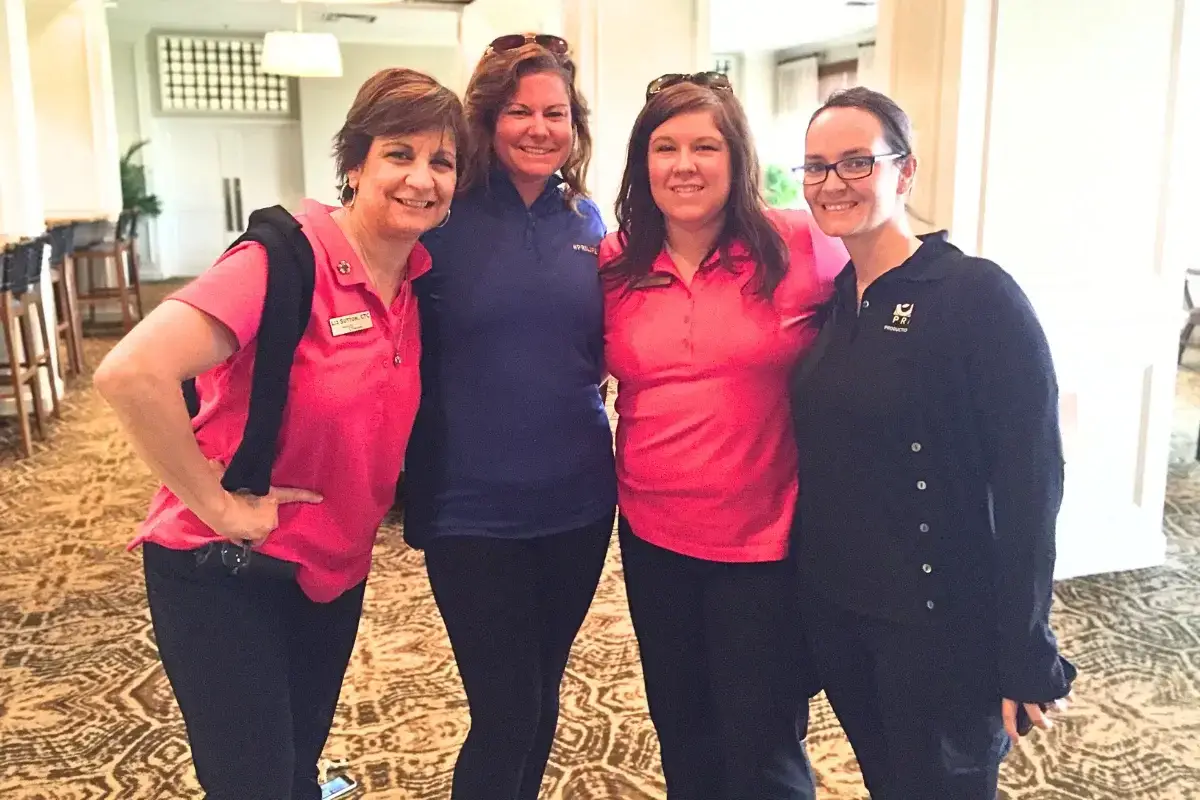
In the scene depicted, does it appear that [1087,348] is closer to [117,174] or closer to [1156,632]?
[1156,632]

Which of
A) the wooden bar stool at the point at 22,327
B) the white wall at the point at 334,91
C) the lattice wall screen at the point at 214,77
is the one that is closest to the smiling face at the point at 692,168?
the wooden bar stool at the point at 22,327

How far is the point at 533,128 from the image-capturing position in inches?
68.6

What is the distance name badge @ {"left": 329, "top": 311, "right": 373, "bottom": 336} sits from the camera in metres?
1.49

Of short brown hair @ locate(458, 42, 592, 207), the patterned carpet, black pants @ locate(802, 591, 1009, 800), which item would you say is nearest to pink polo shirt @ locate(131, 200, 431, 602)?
short brown hair @ locate(458, 42, 592, 207)

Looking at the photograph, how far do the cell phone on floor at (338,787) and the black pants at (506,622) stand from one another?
703mm

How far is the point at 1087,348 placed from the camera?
3363mm

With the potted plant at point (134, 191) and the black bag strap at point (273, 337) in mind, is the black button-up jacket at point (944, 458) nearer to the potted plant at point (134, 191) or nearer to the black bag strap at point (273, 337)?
the black bag strap at point (273, 337)

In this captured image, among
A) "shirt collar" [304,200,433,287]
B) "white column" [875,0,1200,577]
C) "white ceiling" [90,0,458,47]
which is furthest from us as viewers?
"white ceiling" [90,0,458,47]

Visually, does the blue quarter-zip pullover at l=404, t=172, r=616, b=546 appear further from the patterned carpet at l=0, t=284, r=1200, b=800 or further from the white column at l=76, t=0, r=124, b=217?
the white column at l=76, t=0, r=124, b=217

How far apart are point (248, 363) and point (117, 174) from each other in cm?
899

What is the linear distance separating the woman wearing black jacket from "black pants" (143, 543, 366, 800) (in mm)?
848

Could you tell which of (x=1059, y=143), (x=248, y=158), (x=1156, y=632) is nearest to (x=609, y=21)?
(x=1059, y=143)

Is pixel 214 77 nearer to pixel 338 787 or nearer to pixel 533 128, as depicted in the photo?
pixel 338 787

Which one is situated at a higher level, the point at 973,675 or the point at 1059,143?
the point at 1059,143
